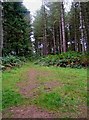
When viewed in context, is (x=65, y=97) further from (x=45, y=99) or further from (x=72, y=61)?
(x=72, y=61)

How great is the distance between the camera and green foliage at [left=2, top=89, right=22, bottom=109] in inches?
308

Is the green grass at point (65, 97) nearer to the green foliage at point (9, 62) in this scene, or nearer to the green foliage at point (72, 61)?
the green foliage at point (72, 61)

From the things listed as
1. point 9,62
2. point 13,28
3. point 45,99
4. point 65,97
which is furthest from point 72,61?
point 13,28

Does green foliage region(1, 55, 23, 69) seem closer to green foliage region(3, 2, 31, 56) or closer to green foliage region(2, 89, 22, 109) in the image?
green foliage region(3, 2, 31, 56)

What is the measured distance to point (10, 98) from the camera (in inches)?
330

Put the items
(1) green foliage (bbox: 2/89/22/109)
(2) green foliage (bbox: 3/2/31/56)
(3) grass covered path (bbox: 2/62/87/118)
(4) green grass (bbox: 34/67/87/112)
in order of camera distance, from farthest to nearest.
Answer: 1. (2) green foliage (bbox: 3/2/31/56)
2. (1) green foliage (bbox: 2/89/22/109)
3. (4) green grass (bbox: 34/67/87/112)
4. (3) grass covered path (bbox: 2/62/87/118)

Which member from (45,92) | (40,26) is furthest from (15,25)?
(45,92)

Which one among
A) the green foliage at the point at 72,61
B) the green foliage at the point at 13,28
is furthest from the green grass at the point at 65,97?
the green foliage at the point at 13,28

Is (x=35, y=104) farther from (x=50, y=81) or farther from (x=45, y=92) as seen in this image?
(x=50, y=81)

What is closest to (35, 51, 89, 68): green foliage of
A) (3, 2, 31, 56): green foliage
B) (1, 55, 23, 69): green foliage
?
(1, 55, 23, 69): green foliage

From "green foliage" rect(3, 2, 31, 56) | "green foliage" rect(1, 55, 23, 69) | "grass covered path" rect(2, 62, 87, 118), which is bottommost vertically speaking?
"grass covered path" rect(2, 62, 87, 118)

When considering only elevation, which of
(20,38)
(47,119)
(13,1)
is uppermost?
(13,1)

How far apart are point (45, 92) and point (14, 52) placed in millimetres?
19727

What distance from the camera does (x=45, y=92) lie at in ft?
29.7
